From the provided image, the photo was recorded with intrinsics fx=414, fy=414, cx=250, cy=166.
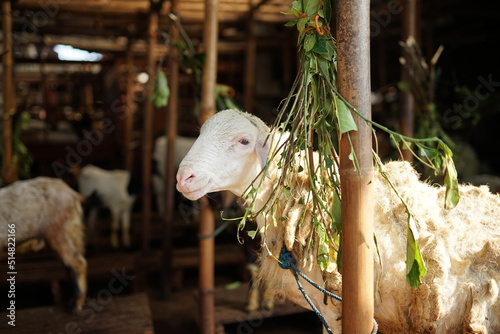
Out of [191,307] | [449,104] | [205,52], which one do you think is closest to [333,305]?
[205,52]

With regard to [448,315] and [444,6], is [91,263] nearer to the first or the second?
[448,315]

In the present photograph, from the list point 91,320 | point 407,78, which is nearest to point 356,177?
point 407,78

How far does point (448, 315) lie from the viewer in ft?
A: 6.67

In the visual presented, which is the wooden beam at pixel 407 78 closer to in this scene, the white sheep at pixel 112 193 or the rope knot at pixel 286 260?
the rope knot at pixel 286 260

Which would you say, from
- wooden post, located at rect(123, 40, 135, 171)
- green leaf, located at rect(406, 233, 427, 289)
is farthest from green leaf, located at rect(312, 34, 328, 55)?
wooden post, located at rect(123, 40, 135, 171)

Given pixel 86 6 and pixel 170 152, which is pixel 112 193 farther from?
pixel 86 6

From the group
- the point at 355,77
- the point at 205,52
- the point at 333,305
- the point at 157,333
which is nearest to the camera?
the point at 355,77

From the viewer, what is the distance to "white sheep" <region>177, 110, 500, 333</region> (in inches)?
78.5

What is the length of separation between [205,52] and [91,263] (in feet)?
11.4

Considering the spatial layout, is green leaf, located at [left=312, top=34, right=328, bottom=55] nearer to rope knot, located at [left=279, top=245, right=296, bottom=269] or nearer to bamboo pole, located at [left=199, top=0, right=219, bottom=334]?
rope knot, located at [left=279, top=245, right=296, bottom=269]

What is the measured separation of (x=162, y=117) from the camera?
9.82 m

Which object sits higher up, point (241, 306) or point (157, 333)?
point (241, 306)

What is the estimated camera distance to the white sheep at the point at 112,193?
6852 millimetres

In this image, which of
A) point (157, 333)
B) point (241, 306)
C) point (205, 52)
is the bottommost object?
point (157, 333)
